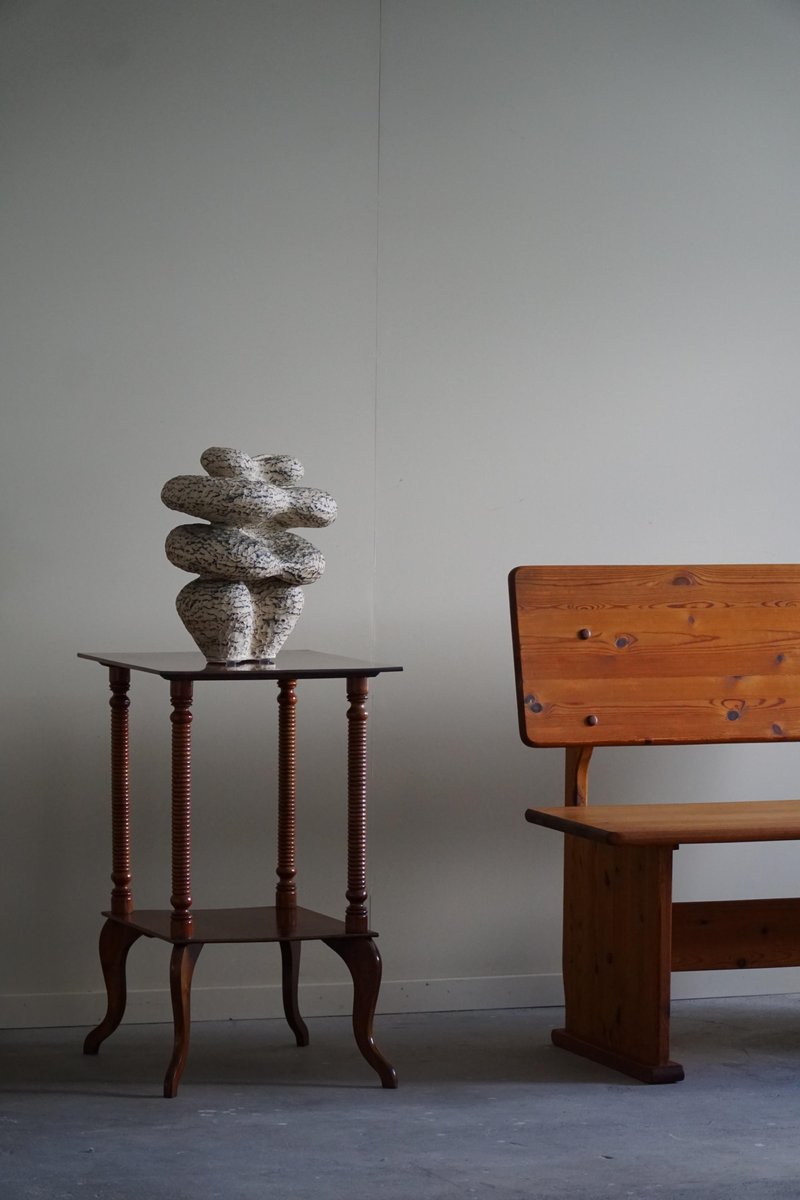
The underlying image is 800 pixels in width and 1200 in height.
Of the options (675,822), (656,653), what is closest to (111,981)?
(675,822)

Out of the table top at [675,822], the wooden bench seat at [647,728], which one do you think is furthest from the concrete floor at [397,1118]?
the table top at [675,822]

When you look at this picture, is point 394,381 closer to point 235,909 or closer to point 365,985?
point 235,909

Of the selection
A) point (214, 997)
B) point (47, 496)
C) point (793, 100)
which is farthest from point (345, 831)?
point (793, 100)

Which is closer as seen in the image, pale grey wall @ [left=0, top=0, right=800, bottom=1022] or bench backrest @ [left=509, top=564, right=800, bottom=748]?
bench backrest @ [left=509, top=564, right=800, bottom=748]

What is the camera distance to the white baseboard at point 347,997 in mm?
3451

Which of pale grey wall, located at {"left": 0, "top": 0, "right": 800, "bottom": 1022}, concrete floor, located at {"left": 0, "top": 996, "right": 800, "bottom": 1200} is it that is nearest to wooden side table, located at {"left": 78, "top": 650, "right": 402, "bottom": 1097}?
concrete floor, located at {"left": 0, "top": 996, "right": 800, "bottom": 1200}

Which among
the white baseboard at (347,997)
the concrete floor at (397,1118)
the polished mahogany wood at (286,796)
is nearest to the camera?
the concrete floor at (397,1118)

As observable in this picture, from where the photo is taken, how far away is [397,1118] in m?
2.79

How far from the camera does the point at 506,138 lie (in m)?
3.76

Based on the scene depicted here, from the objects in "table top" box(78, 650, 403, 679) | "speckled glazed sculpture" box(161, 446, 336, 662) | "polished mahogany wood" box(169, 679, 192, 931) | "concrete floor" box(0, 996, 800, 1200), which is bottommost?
"concrete floor" box(0, 996, 800, 1200)

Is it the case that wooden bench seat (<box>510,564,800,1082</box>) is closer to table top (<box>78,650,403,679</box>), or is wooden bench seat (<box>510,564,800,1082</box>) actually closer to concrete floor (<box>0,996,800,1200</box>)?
concrete floor (<box>0,996,800,1200</box>)

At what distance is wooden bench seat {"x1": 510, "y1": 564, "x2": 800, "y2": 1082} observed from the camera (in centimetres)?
305

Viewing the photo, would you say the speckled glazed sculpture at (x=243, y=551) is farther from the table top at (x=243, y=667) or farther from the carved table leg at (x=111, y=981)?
the carved table leg at (x=111, y=981)

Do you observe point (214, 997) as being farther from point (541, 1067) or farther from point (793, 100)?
point (793, 100)
